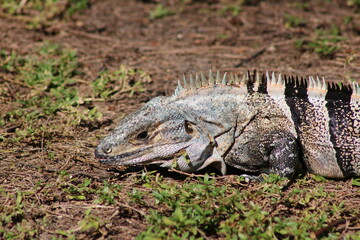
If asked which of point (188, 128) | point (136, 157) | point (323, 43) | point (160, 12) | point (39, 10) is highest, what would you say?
point (39, 10)

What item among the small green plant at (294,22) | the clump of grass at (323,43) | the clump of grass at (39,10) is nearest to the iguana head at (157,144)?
the clump of grass at (323,43)

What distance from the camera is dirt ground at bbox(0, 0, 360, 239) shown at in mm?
5055

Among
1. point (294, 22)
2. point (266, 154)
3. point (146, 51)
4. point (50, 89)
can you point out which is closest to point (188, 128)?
point (266, 154)

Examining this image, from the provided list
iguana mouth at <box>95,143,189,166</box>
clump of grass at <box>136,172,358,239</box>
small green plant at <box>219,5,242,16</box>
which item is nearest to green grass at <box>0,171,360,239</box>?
clump of grass at <box>136,172,358,239</box>

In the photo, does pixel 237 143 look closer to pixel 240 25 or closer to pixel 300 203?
pixel 300 203

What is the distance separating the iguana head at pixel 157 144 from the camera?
4.94m

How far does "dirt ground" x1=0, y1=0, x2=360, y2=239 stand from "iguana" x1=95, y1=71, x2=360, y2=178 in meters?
0.29

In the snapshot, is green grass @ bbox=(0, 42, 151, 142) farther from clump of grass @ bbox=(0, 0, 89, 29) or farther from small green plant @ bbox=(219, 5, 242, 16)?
small green plant @ bbox=(219, 5, 242, 16)

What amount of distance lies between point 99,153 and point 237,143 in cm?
141

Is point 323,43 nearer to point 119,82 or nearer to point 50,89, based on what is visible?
point 119,82

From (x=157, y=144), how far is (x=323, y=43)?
4.35 m

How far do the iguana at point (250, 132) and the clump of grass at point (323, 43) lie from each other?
300 cm

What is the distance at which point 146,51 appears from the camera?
862 cm

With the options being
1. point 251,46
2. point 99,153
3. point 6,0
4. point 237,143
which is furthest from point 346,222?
point 6,0
